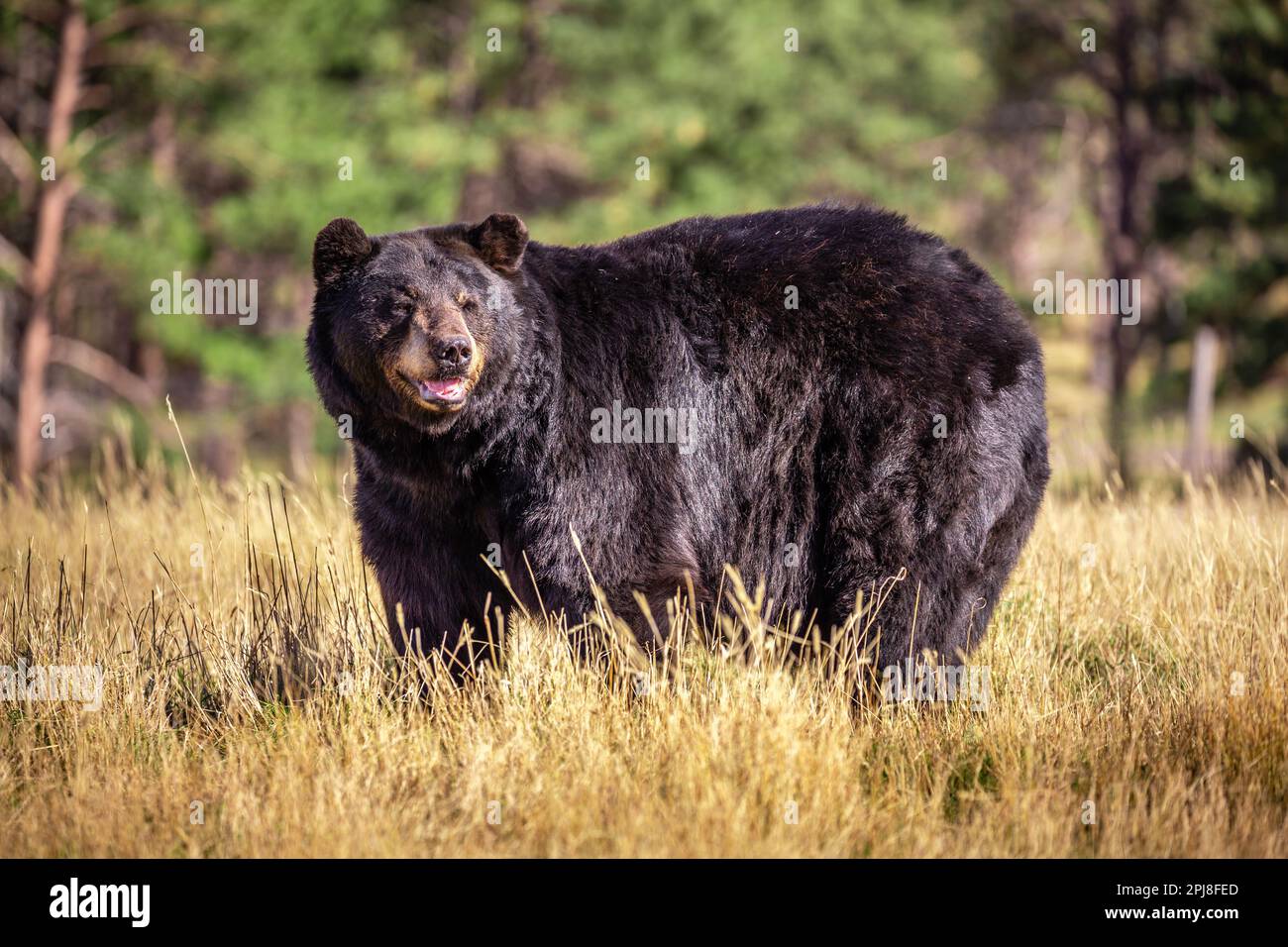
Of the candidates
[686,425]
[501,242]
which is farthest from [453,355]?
[686,425]

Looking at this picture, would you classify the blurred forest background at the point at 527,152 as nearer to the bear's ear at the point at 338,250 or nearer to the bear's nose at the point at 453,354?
the bear's ear at the point at 338,250

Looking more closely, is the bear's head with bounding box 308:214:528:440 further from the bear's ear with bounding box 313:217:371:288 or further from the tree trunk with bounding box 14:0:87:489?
the tree trunk with bounding box 14:0:87:489

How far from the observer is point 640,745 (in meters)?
4.17

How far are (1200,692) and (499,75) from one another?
18618mm

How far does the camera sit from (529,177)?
22.0 metres

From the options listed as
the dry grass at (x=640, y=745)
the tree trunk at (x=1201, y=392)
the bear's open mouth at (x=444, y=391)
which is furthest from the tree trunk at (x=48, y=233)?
the tree trunk at (x=1201, y=392)

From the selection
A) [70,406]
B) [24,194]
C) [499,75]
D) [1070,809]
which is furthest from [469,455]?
[499,75]

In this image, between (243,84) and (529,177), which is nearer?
(243,84)

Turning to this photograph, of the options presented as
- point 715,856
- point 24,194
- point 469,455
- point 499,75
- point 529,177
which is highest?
point 499,75

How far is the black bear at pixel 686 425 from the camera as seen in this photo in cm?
464

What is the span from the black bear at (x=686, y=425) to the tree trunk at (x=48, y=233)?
13155mm

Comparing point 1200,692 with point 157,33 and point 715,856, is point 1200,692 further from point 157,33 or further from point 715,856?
point 157,33

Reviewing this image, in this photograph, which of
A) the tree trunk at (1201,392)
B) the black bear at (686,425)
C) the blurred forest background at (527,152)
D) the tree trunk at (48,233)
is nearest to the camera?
the black bear at (686,425)

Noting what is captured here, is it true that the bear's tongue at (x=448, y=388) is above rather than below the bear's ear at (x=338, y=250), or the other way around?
below
